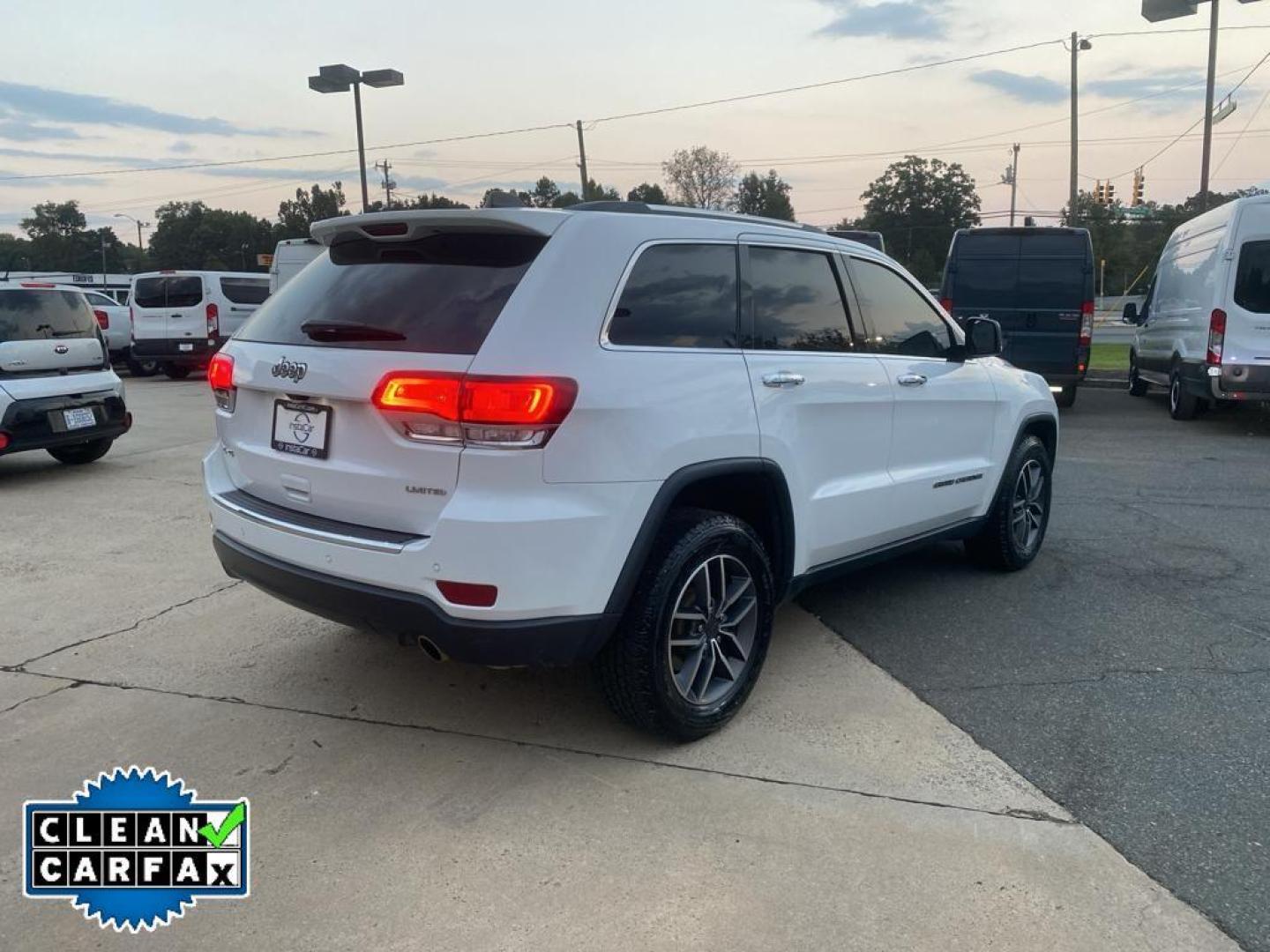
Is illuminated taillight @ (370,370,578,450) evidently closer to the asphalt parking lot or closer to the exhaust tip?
the exhaust tip

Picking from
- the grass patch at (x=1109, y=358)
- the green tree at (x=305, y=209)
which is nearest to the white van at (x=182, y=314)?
the grass patch at (x=1109, y=358)

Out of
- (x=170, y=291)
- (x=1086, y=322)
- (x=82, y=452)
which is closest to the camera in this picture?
(x=82, y=452)

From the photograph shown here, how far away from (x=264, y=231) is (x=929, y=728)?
3807 inches

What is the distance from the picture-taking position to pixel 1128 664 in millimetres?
4238

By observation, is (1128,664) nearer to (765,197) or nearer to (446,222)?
(446,222)

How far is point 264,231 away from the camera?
90.4 metres

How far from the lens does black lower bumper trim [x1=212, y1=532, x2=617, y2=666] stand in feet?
9.55

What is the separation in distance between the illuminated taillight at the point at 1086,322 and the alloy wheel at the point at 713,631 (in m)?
10.4

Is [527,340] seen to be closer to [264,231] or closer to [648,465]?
[648,465]

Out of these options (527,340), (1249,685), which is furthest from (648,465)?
(1249,685)

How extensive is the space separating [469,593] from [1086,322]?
11.6 m

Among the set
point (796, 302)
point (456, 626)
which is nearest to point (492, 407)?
point (456, 626)

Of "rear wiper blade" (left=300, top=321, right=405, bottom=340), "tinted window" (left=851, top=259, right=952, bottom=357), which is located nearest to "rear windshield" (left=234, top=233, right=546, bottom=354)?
"rear wiper blade" (left=300, top=321, right=405, bottom=340)

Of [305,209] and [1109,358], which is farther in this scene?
[305,209]
